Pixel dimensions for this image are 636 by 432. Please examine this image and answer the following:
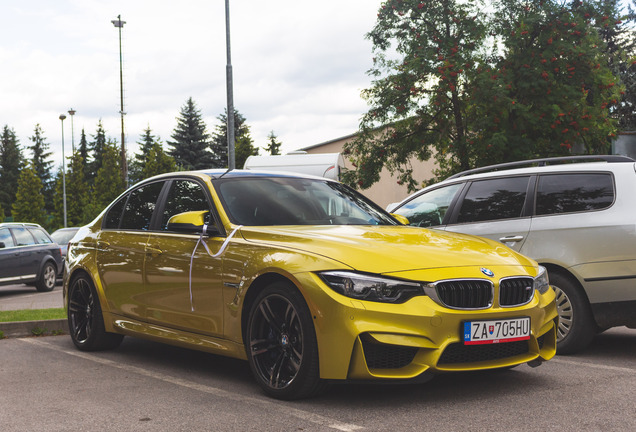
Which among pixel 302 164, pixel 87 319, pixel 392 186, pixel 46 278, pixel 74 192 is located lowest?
pixel 46 278

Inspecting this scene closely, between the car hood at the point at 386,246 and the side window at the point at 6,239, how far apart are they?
13029 mm

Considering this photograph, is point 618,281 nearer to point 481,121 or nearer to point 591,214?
point 591,214

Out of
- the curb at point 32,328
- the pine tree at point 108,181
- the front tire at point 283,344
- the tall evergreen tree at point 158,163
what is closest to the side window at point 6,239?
the curb at point 32,328

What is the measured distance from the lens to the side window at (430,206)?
25.5 ft

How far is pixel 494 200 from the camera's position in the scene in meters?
7.32

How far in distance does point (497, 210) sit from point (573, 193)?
2.55ft

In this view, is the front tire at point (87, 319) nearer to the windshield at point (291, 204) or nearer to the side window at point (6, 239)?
the windshield at point (291, 204)

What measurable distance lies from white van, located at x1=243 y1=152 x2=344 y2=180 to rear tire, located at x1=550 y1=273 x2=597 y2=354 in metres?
12.5

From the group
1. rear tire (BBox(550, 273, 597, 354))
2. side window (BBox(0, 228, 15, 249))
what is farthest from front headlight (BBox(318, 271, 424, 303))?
side window (BBox(0, 228, 15, 249))

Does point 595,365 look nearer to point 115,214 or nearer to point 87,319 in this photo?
point 115,214

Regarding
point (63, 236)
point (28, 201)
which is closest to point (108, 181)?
point (28, 201)

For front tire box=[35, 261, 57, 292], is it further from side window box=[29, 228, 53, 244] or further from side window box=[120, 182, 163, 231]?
side window box=[120, 182, 163, 231]

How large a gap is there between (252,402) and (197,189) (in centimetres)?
199

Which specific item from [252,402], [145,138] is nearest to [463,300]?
[252,402]
